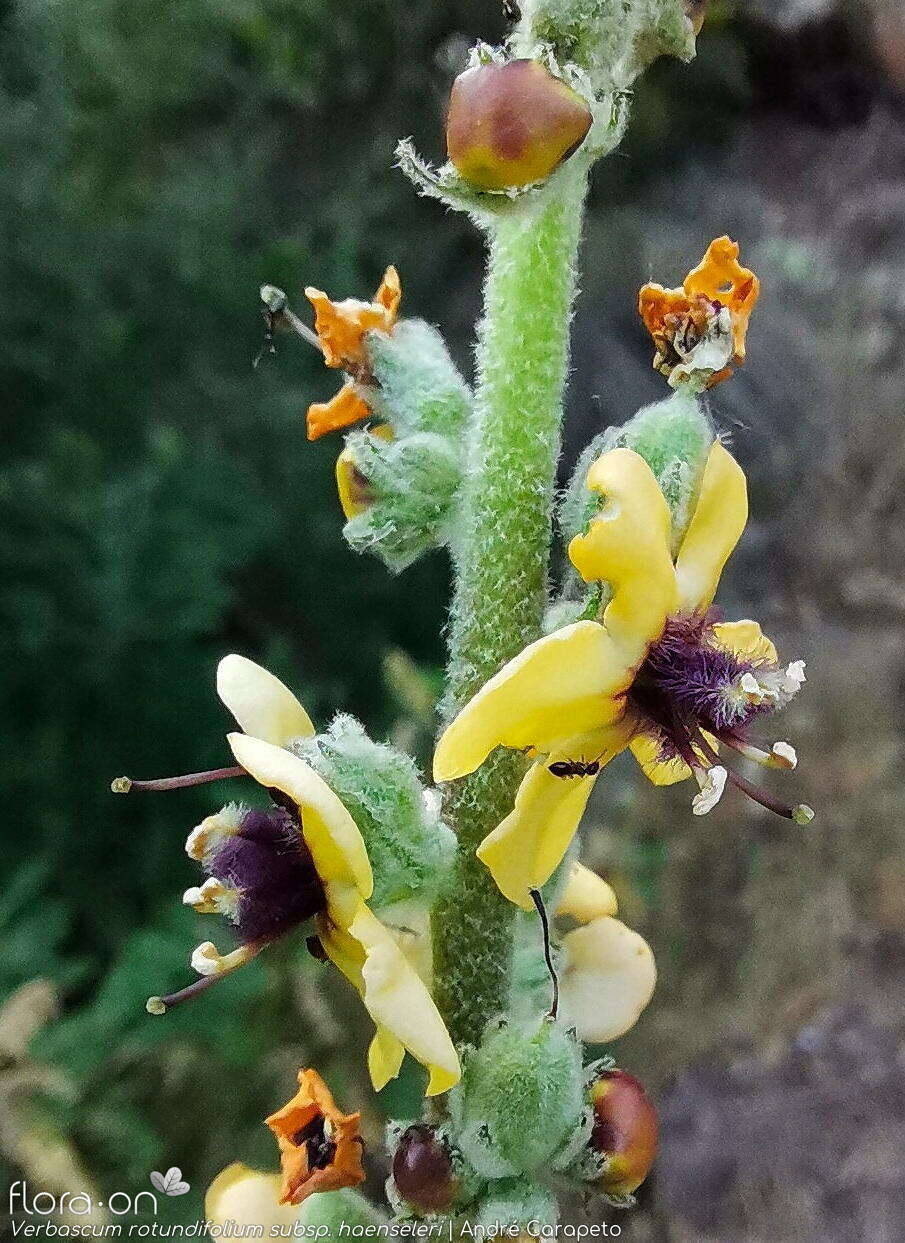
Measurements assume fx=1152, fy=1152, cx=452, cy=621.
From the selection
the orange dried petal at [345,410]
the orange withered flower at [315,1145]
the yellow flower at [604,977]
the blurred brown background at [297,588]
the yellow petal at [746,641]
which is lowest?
the blurred brown background at [297,588]

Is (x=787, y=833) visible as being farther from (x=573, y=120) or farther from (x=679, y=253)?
(x=573, y=120)

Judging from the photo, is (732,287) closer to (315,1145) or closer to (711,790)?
(711,790)

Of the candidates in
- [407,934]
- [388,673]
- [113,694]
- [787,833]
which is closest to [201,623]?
[113,694]

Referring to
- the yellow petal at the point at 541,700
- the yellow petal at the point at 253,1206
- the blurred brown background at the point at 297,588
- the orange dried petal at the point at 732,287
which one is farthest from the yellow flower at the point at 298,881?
the blurred brown background at the point at 297,588

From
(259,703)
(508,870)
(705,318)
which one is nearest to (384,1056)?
(508,870)

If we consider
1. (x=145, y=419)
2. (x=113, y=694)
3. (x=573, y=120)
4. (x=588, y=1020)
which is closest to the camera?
(x=573, y=120)

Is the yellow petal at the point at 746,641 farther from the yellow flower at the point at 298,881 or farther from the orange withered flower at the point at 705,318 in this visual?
the yellow flower at the point at 298,881

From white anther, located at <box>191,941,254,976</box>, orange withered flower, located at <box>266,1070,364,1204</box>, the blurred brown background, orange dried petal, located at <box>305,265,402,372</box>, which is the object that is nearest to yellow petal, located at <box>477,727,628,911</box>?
white anther, located at <box>191,941,254,976</box>
